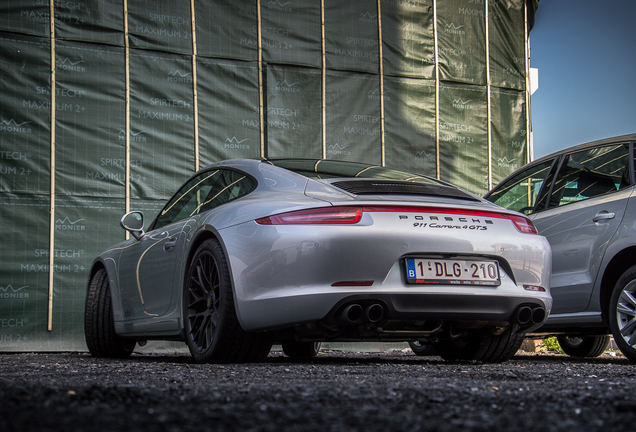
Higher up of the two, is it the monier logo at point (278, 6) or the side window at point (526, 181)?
the monier logo at point (278, 6)

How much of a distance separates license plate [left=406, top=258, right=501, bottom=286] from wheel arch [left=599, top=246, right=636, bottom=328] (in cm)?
158

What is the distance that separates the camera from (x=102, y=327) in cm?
512

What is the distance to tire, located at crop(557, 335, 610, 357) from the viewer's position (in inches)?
255

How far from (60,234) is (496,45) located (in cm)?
738

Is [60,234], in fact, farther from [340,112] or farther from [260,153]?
[340,112]

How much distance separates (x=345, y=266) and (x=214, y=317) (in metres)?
0.89

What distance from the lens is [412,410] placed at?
173cm

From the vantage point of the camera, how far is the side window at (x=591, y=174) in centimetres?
479

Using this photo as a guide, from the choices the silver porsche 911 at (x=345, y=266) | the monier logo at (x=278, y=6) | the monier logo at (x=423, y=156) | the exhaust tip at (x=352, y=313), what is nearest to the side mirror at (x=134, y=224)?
the silver porsche 911 at (x=345, y=266)

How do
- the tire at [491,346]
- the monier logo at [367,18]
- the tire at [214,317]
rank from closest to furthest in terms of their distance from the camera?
the tire at [214,317] < the tire at [491,346] < the monier logo at [367,18]

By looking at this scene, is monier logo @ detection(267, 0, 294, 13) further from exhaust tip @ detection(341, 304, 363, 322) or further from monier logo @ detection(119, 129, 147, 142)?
exhaust tip @ detection(341, 304, 363, 322)

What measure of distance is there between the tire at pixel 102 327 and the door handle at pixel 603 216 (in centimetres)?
362

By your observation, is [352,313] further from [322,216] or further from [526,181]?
[526,181]

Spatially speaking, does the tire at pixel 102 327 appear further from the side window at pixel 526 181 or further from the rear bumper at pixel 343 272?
the side window at pixel 526 181
